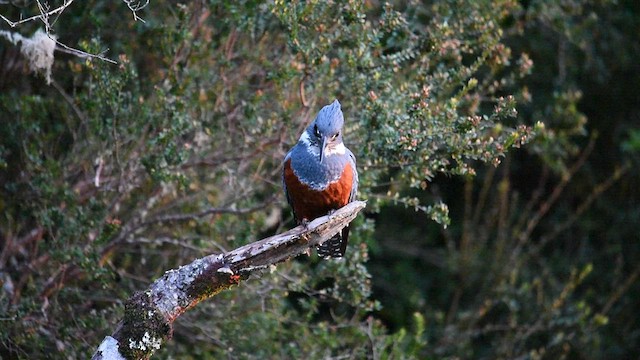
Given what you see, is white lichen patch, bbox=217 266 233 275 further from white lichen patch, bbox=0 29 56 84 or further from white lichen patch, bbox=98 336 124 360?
white lichen patch, bbox=0 29 56 84

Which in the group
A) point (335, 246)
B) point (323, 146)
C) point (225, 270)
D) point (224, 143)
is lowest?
point (335, 246)

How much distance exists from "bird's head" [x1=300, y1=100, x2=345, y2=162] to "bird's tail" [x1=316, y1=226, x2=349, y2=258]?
558 millimetres

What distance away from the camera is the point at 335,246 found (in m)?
5.50

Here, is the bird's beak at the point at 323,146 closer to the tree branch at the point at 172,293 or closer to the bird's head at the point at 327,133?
the bird's head at the point at 327,133

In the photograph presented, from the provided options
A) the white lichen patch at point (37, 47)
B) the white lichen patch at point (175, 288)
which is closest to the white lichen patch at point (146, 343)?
the white lichen patch at point (175, 288)

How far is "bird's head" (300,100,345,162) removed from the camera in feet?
16.8

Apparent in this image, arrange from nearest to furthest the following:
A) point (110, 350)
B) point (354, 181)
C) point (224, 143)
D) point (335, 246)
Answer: point (110, 350)
point (354, 181)
point (335, 246)
point (224, 143)

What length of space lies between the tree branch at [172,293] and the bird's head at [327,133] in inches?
33.5

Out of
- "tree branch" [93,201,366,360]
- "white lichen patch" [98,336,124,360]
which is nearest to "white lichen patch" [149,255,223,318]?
"tree branch" [93,201,366,360]

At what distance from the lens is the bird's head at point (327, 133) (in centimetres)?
511

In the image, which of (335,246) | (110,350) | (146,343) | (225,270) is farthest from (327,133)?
(110,350)

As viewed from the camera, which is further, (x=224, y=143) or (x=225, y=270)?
(x=224, y=143)

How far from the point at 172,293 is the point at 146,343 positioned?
0.86ft

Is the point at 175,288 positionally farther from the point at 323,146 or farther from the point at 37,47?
the point at 37,47
